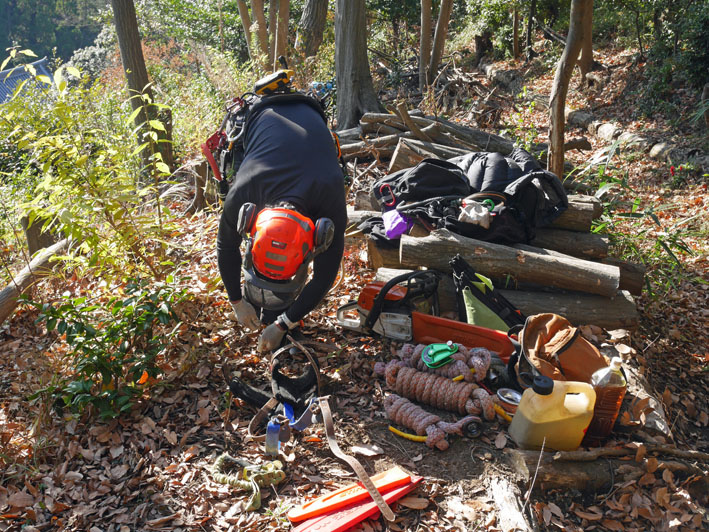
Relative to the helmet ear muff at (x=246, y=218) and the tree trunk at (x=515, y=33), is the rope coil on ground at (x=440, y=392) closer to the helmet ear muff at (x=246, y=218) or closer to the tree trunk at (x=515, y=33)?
the helmet ear muff at (x=246, y=218)

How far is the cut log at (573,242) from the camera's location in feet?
16.2

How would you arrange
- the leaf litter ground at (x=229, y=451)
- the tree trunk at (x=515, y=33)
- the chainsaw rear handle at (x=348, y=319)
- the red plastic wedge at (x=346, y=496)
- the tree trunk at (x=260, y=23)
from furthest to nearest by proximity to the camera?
the tree trunk at (x=515, y=33) < the tree trunk at (x=260, y=23) < the chainsaw rear handle at (x=348, y=319) < the leaf litter ground at (x=229, y=451) < the red plastic wedge at (x=346, y=496)

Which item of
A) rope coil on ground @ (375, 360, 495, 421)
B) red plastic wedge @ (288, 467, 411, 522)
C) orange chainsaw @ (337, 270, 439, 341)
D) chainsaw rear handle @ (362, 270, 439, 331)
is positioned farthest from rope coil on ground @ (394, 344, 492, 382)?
red plastic wedge @ (288, 467, 411, 522)

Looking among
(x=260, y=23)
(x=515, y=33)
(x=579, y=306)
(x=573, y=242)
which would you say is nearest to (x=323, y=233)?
(x=579, y=306)

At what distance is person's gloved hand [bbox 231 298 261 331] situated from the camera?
3863mm

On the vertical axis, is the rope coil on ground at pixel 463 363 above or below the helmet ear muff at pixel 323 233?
below

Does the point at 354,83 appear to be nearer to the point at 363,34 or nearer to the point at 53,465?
the point at 363,34

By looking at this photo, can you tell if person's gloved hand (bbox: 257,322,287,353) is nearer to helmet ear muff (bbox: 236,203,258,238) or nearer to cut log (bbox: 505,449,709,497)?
helmet ear muff (bbox: 236,203,258,238)

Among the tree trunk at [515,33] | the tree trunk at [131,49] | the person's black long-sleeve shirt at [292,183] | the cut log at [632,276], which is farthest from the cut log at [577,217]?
the tree trunk at [515,33]

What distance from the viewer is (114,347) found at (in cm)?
358

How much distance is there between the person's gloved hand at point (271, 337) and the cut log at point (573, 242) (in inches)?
104

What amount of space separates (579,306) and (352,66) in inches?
231

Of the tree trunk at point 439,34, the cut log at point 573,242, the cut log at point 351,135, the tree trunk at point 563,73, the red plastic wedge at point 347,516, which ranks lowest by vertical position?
the red plastic wedge at point 347,516

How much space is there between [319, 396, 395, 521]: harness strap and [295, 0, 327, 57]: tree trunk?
10920 millimetres
